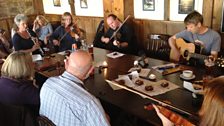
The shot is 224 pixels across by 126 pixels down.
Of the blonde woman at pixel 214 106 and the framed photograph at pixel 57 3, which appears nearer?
the blonde woman at pixel 214 106

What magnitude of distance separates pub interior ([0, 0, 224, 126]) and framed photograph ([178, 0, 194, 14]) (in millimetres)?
14

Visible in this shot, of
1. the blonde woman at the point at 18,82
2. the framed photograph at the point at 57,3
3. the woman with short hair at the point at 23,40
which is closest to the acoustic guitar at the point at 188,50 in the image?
the blonde woman at the point at 18,82

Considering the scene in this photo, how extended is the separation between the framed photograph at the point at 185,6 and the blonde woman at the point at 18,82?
7.93 ft

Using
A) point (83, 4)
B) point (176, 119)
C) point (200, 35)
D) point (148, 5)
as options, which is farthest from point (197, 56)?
point (83, 4)

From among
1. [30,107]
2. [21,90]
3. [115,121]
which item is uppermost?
[21,90]

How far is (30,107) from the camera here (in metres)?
2.00

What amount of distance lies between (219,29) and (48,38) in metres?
2.94

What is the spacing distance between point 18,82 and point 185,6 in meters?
2.60

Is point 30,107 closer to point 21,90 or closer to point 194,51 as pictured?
point 21,90

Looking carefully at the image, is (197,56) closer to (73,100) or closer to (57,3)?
(73,100)

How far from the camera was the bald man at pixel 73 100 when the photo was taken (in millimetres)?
1511

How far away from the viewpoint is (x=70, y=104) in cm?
153

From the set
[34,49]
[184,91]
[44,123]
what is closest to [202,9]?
[184,91]

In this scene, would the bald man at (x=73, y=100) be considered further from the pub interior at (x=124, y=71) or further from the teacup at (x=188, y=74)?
the teacup at (x=188, y=74)
